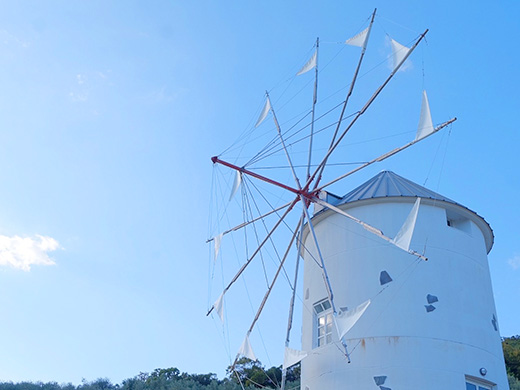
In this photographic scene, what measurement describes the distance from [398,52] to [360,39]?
1213mm

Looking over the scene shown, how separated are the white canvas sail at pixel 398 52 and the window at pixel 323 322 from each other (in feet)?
19.6

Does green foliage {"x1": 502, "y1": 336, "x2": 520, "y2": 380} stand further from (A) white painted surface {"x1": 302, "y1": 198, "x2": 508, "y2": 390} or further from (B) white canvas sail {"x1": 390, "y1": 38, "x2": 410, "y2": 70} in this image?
(B) white canvas sail {"x1": 390, "y1": 38, "x2": 410, "y2": 70}

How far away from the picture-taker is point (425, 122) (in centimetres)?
1399

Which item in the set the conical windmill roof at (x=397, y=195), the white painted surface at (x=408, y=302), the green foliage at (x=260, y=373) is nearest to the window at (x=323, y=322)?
the white painted surface at (x=408, y=302)

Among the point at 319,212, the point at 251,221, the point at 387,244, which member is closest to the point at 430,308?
the point at 387,244

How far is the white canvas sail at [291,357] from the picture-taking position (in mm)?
13070

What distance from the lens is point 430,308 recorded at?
13.9 meters

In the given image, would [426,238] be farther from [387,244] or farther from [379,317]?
[379,317]

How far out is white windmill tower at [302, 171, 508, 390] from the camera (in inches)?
525

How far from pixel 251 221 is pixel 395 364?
18.6ft

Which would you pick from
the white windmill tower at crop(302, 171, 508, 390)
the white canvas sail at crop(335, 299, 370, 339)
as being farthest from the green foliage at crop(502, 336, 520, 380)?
the white canvas sail at crop(335, 299, 370, 339)

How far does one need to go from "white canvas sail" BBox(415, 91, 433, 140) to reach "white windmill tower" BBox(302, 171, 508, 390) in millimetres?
1718

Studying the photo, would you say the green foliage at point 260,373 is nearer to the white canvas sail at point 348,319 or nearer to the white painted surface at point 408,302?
the white painted surface at point 408,302

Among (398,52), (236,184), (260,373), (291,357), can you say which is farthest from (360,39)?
(260,373)
